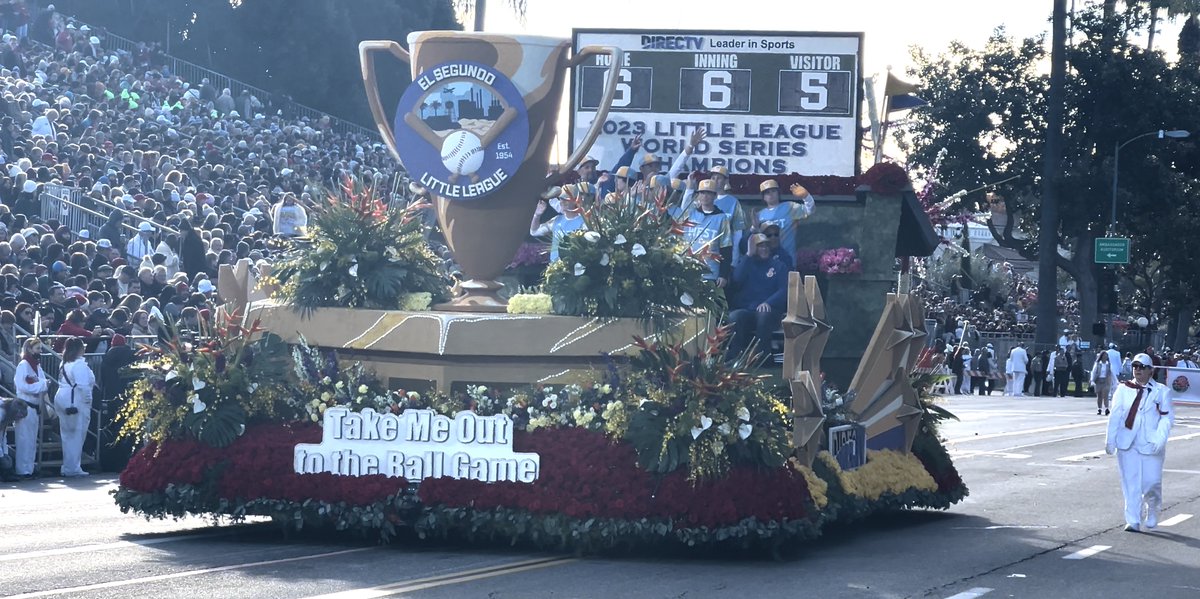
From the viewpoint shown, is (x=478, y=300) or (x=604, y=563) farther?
(x=478, y=300)

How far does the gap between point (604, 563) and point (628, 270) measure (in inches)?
82.2

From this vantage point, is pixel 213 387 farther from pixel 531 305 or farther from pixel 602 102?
pixel 602 102

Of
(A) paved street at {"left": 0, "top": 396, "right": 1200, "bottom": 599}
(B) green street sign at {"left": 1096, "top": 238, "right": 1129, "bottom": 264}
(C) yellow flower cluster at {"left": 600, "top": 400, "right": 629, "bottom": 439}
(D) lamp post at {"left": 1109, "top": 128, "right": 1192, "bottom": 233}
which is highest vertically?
(D) lamp post at {"left": 1109, "top": 128, "right": 1192, "bottom": 233}

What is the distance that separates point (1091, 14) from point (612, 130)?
3669cm

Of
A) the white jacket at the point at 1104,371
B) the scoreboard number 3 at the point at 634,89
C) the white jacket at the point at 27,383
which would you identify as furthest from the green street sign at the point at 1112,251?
the white jacket at the point at 27,383

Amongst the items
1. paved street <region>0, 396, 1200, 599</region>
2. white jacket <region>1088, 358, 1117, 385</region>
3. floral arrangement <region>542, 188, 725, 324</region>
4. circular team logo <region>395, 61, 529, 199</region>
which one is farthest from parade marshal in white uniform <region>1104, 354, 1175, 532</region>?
white jacket <region>1088, 358, 1117, 385</region>

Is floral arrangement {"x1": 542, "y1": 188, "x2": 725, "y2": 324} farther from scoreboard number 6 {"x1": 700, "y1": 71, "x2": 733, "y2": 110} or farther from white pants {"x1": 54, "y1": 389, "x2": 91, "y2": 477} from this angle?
white pants {"x1": 54, "y1": 389, "x2": 91, "y2": 477}

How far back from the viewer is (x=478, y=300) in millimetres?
12664

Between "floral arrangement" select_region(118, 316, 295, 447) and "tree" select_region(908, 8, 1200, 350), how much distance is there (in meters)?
39.6

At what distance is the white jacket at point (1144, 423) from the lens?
48.2 feet

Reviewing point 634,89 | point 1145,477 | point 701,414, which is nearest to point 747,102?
point 634,89

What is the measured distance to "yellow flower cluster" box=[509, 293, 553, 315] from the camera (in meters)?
12.1

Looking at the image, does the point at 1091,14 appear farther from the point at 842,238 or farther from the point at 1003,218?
the point at 1003,218

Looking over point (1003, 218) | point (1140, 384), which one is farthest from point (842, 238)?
point (1003, 218)
